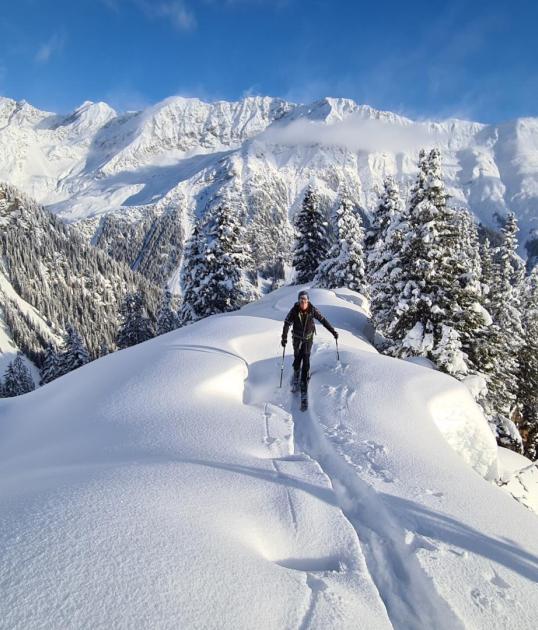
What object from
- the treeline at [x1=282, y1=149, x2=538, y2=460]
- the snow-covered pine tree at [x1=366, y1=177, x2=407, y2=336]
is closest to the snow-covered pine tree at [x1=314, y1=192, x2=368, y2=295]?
the snow-covered pine tree at [x1=366, y1=177, x2=407, y2=336]

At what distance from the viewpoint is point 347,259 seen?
29.9 m

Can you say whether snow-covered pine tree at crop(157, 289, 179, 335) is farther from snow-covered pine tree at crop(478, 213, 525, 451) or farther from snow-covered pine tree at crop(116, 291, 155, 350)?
snow-covered pine tree at crop(478, 213, 525, 451)

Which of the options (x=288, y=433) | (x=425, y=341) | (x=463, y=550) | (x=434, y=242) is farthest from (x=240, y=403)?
(x=434, y=242)

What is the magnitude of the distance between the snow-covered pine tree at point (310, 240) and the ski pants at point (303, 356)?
88.3 ft

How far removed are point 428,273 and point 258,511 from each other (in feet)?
44.7

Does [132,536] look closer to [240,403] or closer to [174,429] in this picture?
[174,429]

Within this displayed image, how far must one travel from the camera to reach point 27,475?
5656 mm

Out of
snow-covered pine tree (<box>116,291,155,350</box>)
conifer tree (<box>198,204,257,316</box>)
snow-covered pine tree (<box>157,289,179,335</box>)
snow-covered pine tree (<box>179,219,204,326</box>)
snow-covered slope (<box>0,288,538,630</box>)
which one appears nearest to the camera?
snow-covered slope (<box>0,288,538,630</box>)

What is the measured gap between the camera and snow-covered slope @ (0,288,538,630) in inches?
122

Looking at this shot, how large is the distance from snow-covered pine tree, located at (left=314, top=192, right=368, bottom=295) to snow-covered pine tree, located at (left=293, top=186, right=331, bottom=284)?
4233mm

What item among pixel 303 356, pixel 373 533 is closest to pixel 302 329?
pixel 303 356

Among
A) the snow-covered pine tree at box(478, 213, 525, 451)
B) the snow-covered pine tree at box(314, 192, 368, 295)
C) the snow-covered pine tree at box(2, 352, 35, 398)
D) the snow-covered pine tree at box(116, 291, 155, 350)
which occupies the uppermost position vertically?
the snow-covered pine tree at box(314, 192, 368, 295)

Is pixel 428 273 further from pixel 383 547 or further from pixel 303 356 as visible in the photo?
pixel 383 547

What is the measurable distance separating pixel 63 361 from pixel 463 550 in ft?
158
